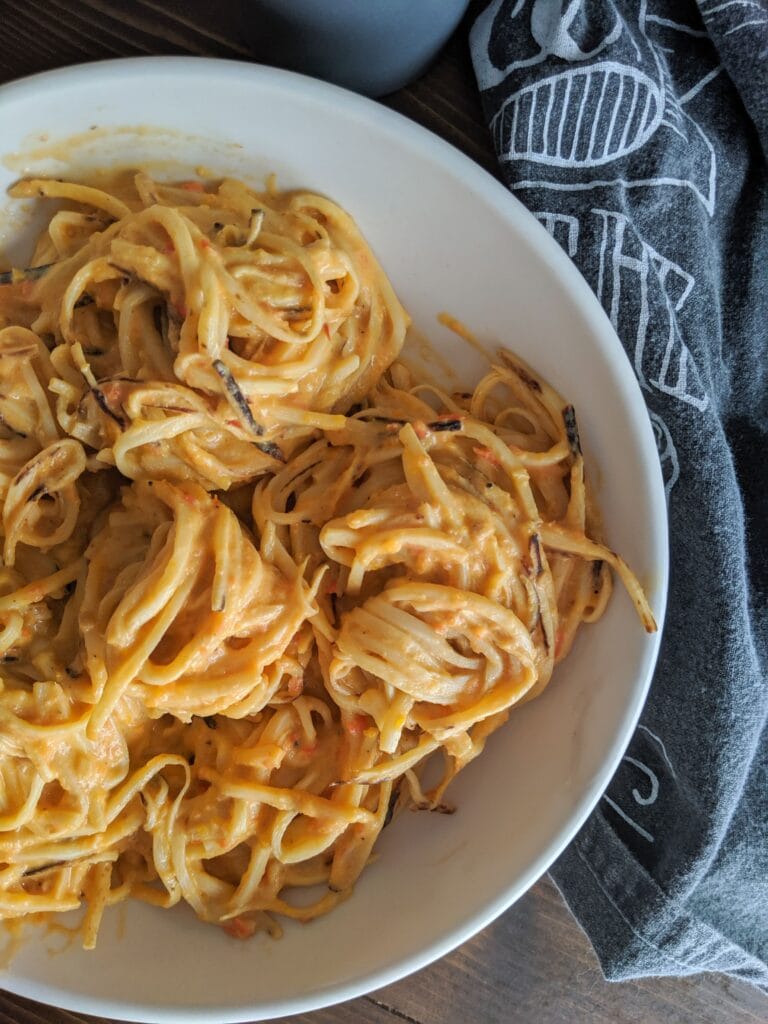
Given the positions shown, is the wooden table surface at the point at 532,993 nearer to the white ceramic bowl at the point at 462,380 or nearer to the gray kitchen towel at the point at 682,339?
the gray kitchen towel at the point at 682,339

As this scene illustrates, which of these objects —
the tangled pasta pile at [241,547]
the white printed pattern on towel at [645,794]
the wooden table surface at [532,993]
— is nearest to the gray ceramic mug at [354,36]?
the tangled pasta pile at [241,547]

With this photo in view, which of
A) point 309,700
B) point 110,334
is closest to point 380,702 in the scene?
point 309,700

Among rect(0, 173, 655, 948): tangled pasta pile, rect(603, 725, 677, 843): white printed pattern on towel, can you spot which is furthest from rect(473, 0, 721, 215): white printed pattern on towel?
rect(603, 725, 677, 843): white printed pattern on towel

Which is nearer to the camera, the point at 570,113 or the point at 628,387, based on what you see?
the point at 628,387

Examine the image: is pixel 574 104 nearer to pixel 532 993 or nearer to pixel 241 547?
pixel 241 547

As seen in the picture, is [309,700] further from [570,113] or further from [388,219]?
[570,113]

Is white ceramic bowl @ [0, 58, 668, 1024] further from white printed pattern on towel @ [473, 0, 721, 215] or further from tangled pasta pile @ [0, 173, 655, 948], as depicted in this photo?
white printed pattern on towel @ [473, 0, 721, 215]
